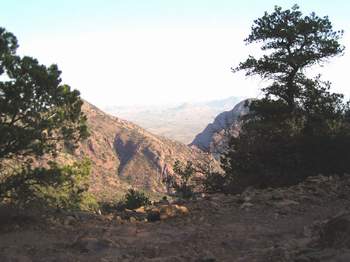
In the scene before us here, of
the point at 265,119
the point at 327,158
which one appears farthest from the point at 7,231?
the point at 265,119

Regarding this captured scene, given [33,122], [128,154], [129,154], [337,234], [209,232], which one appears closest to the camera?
[337,234]

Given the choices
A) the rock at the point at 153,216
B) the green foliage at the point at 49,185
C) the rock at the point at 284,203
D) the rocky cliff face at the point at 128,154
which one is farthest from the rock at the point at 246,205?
the rocky cliff face at the point at 128,154

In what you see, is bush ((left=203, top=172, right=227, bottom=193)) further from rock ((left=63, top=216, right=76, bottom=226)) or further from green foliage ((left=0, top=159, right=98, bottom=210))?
rock ((left=63, top=216, right=76, bottom=226))

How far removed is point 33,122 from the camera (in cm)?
1213

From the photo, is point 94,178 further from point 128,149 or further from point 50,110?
point 50,110

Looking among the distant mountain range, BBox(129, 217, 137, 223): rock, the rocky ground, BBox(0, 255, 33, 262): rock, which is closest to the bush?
the rocky ground

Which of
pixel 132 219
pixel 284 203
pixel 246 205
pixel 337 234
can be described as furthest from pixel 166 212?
pixel 337 234

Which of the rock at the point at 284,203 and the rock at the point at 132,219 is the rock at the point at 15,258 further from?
the rock at the point at 284,203

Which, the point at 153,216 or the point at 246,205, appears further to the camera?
the point at 246,205

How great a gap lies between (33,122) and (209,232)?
525cm

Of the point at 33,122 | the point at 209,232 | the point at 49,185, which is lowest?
the point at 209,232

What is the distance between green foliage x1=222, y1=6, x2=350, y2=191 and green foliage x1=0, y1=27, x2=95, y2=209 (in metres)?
9.68

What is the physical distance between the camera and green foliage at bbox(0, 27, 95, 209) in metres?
11.9

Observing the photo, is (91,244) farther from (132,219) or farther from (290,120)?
(290,120)
